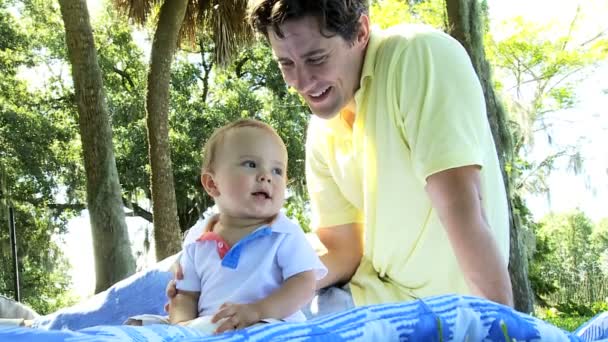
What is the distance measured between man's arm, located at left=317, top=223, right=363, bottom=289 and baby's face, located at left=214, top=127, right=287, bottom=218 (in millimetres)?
407

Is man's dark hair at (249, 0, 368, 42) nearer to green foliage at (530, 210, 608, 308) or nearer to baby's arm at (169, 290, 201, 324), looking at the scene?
baby's arm at (169, 290, 201, 324)

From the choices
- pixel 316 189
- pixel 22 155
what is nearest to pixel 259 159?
pixel 316 189

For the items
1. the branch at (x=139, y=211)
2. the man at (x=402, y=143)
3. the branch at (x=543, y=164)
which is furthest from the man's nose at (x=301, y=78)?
the branch at (x=543, y=164)

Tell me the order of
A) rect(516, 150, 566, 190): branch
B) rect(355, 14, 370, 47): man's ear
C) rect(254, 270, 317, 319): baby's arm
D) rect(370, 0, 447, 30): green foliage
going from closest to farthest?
rect(254, 270, 317, 319): baby's arm, rect(355, 14, 370, 47): man's ear, rect(370, 0, 447, 30): green foliage, rect(516, 150, 566, 190): branch

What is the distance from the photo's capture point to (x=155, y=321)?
1474 mm

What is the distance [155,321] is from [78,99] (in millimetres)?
4407

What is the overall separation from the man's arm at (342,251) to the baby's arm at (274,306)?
0.44 meters

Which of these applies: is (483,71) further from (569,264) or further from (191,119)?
(569,264)

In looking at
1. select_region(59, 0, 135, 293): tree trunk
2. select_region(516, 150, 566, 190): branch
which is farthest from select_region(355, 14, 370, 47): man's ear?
select_region(516, 150, 566, 190): branch

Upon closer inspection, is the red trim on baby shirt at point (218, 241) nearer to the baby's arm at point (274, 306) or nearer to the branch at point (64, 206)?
the baby's arm at point (274, 306)

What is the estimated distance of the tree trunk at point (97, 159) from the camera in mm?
5418

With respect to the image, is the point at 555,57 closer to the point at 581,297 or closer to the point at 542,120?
the point at 542,120

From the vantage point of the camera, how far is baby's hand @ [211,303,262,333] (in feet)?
4.32

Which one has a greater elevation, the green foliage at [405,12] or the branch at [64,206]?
the green foliage at [405,12]
